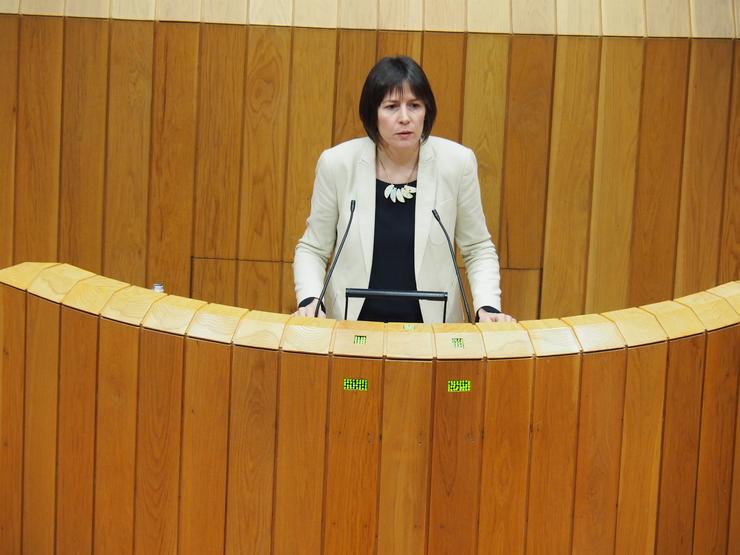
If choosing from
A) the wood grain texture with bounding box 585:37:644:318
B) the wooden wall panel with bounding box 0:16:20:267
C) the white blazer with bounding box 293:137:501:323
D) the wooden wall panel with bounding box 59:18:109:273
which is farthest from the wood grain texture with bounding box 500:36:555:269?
the wooden wall panel with bounding box 0:16:20:267

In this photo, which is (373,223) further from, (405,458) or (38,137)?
(38,137)

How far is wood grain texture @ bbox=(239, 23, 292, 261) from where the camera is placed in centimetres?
456

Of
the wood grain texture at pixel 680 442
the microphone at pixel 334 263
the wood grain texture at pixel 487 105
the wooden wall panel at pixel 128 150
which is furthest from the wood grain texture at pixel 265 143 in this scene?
the wood grain texture at pixel 680 442

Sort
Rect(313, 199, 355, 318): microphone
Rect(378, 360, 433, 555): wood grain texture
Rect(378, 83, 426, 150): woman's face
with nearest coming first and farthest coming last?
1. Rect(378, 360, 433, 555): wood grain texture
2. Rect(313, 199, 355, 318): microphone
3. Rect(378, 83, 426, 150): woman's face

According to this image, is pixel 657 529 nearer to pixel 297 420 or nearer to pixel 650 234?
pixel 297 420

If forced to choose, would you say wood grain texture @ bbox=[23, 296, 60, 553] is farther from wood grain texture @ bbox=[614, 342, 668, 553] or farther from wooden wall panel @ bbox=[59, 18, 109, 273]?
wooden wall panel @ bbox=[59, 18, 109, 273]

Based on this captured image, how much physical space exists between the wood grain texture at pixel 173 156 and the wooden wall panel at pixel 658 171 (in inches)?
66.3

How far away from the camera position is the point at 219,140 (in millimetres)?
4625

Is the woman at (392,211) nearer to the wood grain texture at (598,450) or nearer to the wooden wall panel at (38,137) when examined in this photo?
the wood grain texture at (598,450)

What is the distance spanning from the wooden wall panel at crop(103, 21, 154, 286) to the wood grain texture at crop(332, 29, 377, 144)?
704 millimetres

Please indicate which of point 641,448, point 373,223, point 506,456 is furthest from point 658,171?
point 506,456

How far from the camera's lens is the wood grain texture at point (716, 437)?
107 inches

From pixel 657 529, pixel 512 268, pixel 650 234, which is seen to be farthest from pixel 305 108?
pixel 657 529

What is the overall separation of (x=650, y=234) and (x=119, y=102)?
2052mm
